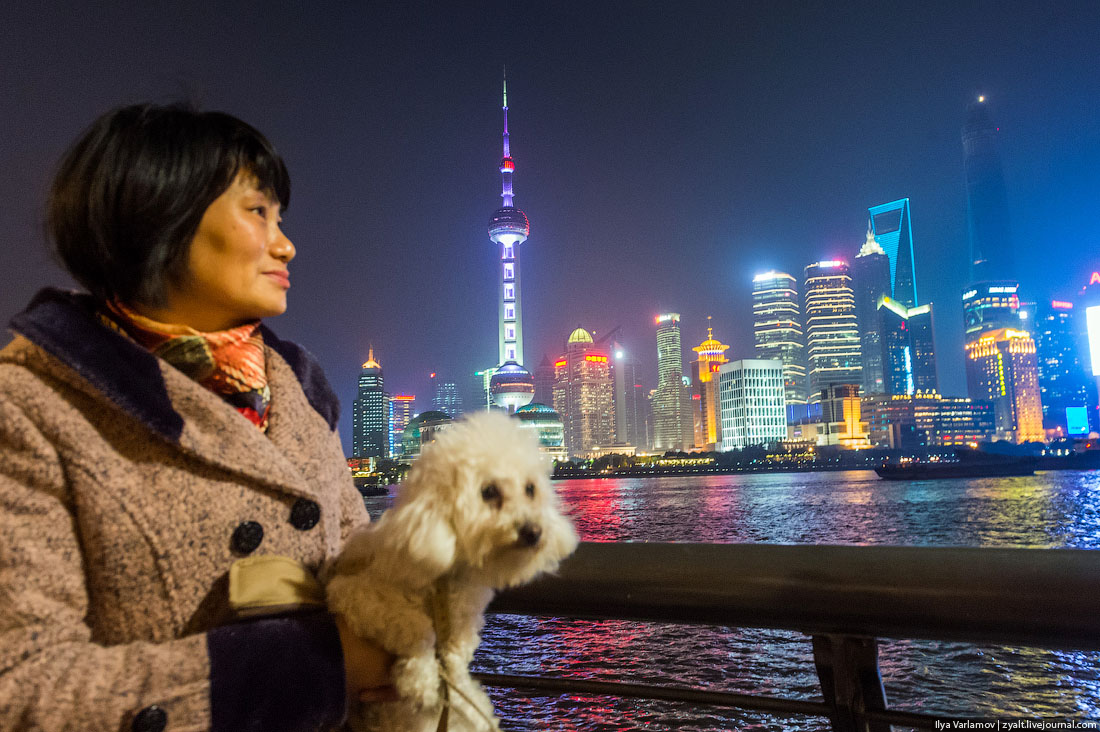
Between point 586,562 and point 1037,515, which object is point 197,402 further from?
point 1037,515

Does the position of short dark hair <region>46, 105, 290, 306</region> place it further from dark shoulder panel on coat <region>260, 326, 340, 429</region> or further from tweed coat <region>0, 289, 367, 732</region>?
dark shoulder panel on coat <region>260, 326, 340, 429</region>

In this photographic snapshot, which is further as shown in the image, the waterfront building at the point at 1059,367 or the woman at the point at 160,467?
the waterfront building at the point at 1059,367

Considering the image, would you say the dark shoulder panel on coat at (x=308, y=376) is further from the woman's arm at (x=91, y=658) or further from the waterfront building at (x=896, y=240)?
the waterfront building at (x=896, y=240)

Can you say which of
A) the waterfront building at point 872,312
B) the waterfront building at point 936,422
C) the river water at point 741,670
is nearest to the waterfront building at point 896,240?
the waterfront building at point 872,312

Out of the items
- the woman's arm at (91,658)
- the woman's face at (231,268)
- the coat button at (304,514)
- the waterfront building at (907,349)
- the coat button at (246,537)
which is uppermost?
the waterfront building at (907,349)

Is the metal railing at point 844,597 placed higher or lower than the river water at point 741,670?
higher

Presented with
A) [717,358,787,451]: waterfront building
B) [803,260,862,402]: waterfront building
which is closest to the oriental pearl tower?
[717,358,787,451]: waterfront building

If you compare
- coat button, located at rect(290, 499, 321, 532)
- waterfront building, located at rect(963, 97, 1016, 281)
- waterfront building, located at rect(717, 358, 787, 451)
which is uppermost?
waterfront building, located at rect(963, 97, 1016, 281)
